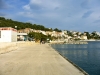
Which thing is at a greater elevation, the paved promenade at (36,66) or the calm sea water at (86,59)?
the paved promenade at (36,66)

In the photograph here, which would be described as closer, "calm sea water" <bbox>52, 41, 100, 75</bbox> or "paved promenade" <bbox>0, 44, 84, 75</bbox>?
"paved promenade" <bbox>0, 44, 84, 75</bbox>

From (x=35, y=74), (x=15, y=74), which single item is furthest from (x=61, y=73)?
(x=15, y=74)

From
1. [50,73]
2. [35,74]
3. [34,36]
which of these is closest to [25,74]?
[35,74]

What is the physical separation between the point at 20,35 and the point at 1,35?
63.6 m

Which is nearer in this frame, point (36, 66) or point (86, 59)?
point (36, 66)

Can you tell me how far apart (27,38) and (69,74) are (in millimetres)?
112571

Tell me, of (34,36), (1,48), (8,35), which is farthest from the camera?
(34,36)

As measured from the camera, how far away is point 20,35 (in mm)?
124062

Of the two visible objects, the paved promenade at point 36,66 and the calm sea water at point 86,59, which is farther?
the calm sea water at point 86,59

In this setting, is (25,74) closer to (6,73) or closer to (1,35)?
(6,73)

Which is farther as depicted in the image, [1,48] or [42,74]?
[1,48]

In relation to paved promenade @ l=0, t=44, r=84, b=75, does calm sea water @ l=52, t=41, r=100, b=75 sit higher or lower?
lower

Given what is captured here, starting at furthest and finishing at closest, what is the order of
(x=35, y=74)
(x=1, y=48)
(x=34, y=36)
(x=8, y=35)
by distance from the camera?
1. (x=34, y=36)
2. (x=8, y=35)
3. (x=1, y=48)
4. (x=35, y=74)

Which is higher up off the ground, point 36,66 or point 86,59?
point 36,66
